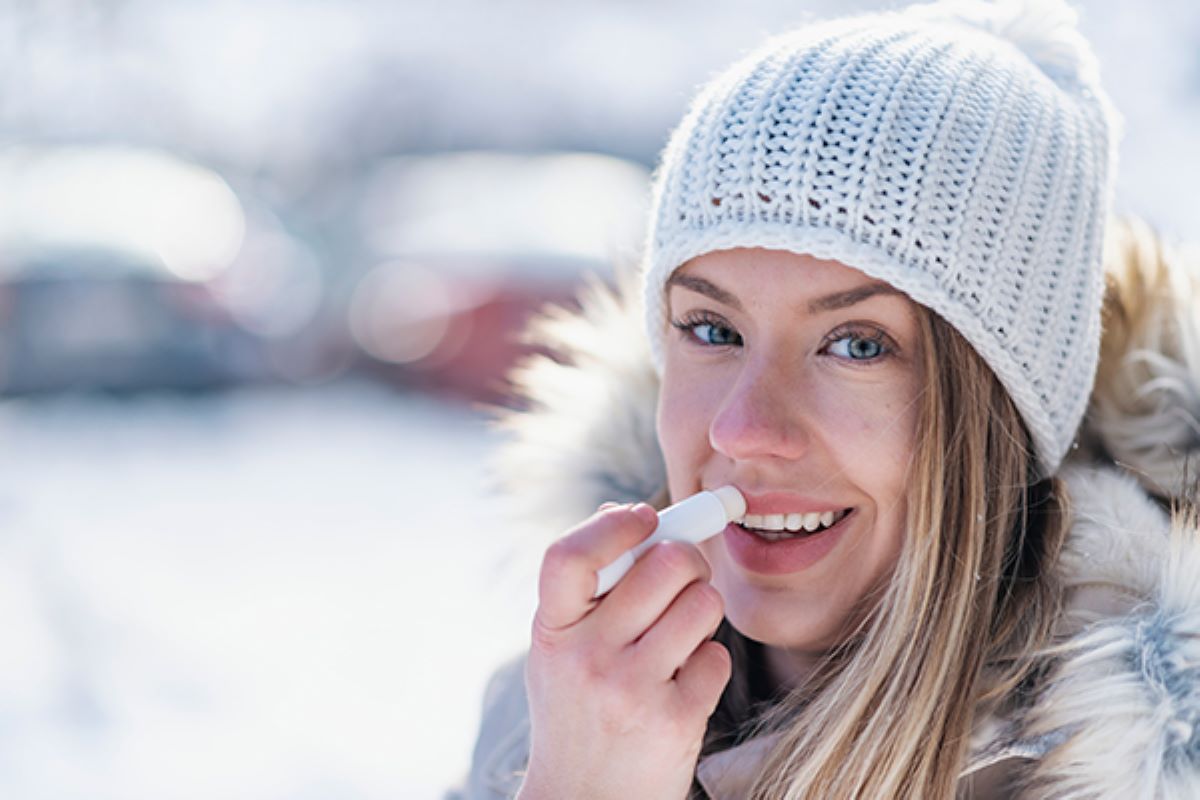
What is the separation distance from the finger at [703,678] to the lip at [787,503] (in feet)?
0.87

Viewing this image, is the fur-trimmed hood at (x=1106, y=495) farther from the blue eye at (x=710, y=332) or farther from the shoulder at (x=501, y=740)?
the blue eye at (x=710, y=332)

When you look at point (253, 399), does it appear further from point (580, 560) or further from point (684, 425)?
point (580, 560)

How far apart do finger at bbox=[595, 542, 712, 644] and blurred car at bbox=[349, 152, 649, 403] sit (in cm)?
485

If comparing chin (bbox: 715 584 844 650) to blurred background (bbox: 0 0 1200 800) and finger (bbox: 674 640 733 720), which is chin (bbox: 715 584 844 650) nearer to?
finger (bbox: 674 640 733 720)

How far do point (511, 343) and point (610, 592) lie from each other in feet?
20.2

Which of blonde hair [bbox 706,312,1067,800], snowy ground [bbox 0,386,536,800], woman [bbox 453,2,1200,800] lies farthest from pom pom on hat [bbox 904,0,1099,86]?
snowy ground [bbox 0,386,536,800]

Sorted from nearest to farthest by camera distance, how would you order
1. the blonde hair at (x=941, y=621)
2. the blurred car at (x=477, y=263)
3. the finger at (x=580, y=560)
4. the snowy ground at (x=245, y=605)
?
1. the finger at (x=580, y=560)
2. the blonde hair at (x=941, y=621)
3. the snowy ground at (x=245, y=605)
4. the blurred car at (x=477, y=263)

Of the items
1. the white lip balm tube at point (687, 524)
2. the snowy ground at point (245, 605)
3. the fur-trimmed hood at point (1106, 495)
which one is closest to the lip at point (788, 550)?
the white lip balm tube at point (687, 524)

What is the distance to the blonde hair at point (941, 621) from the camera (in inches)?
62.9

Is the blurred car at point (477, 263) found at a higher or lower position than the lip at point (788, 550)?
higher

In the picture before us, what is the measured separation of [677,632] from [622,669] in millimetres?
72

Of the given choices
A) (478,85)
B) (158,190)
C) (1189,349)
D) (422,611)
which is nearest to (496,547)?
(422,611)

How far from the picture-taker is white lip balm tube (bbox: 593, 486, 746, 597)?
1.44m

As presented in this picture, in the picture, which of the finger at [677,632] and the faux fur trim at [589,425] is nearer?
the finger at [677,632]
